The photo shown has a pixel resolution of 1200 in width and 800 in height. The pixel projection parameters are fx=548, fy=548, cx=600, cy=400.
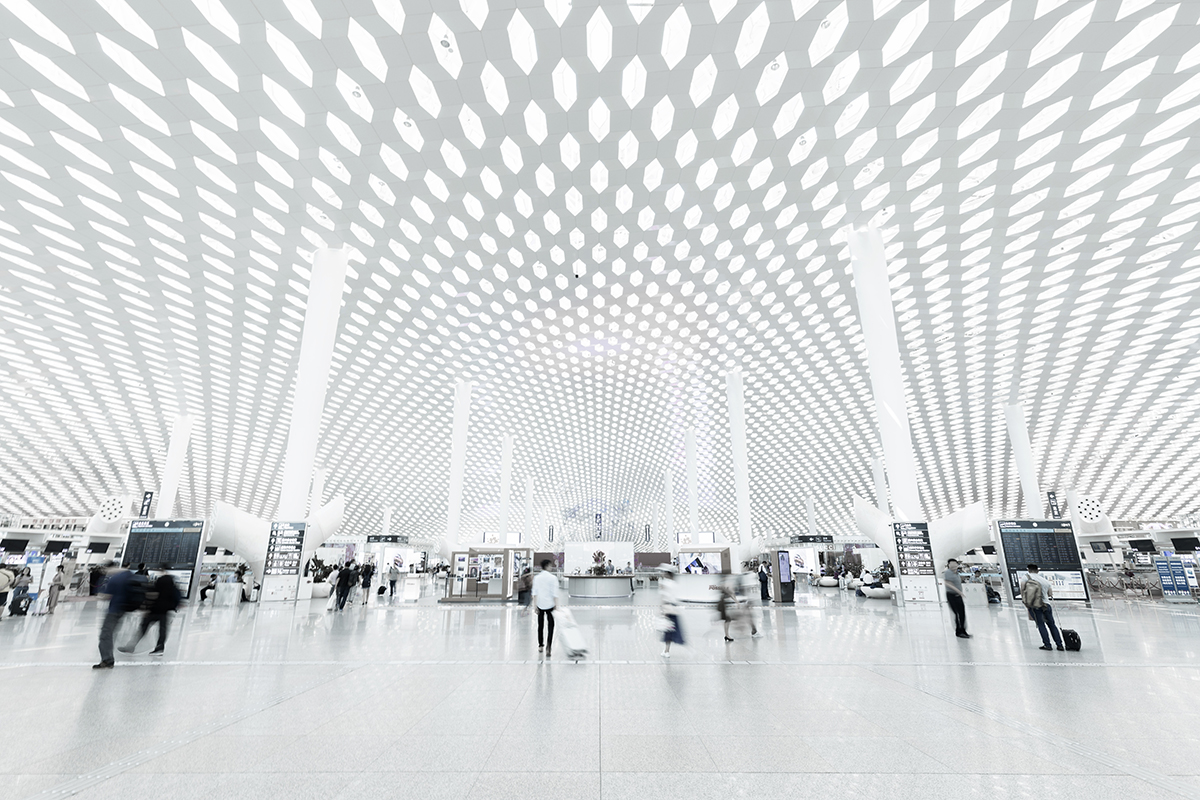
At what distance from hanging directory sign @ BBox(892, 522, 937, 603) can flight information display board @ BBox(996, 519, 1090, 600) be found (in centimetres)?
355

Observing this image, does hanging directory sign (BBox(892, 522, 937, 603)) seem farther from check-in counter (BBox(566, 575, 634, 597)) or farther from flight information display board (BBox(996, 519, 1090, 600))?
check-in counter (BBox(566, 575, 634, 597))

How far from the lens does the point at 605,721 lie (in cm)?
486

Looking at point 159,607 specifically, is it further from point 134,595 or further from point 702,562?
point 702,562

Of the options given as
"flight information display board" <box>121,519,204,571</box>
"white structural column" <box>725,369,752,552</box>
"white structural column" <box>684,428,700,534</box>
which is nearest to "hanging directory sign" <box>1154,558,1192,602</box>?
"white structural column" <box>725,369,752,552</box>

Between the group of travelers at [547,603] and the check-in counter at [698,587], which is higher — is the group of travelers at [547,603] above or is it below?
above

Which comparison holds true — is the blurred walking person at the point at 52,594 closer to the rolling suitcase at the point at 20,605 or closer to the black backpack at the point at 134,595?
the rolling suitcase at the point at 20,605

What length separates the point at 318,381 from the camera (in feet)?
61.3

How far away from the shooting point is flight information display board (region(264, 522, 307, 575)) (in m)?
17.9

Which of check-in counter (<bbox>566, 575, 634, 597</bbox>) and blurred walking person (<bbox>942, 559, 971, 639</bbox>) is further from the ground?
blurred walking person (<bbox>942, 559, 971, 639</bbox>)

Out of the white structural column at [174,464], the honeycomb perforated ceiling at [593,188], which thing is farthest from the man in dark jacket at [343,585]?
the white structural column at [174,464]

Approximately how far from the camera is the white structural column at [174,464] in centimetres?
3550

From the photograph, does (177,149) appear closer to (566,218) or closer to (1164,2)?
(566,218)

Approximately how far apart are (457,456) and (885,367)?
23924 mm

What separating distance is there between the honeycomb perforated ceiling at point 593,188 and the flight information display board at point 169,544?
9.63m
